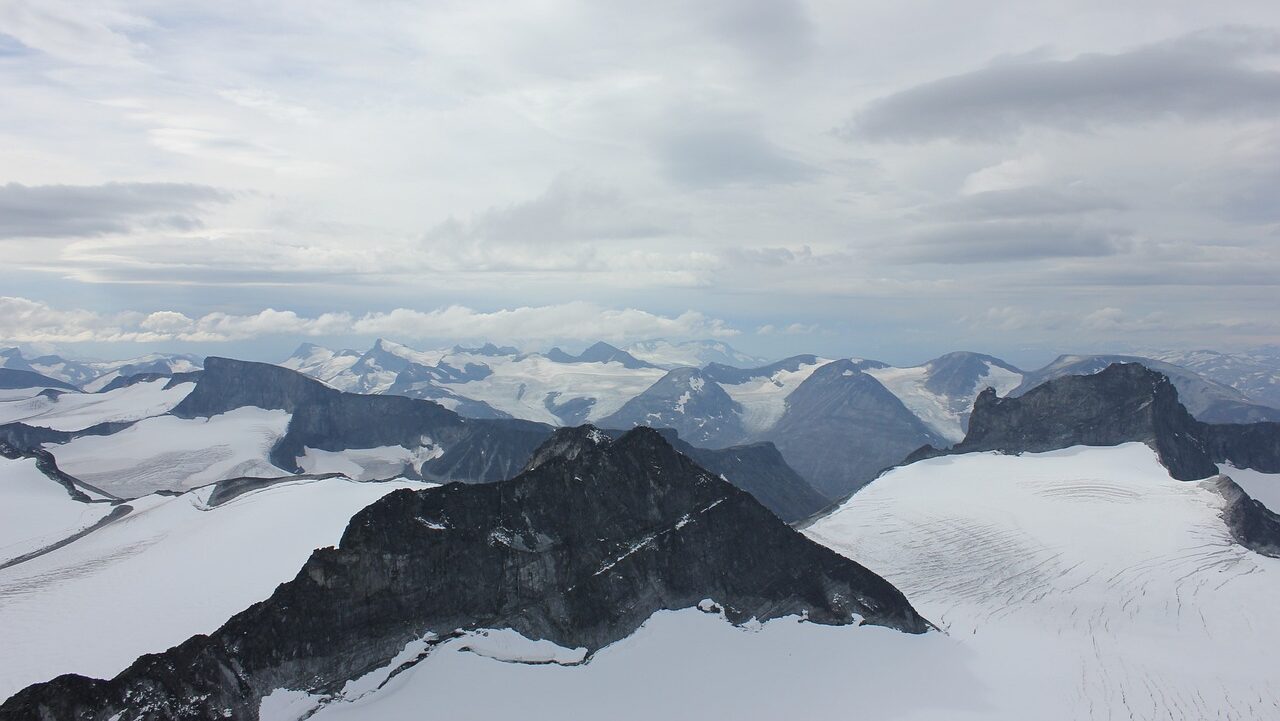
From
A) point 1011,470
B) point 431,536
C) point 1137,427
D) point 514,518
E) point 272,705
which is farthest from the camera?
point 1137,427

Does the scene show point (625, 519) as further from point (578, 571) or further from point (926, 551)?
point (926, 551)

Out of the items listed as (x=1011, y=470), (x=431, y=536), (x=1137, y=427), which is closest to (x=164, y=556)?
(x=431, y=536)

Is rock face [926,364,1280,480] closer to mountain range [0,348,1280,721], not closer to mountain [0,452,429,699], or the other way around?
mountain range [0,348,1280,721]

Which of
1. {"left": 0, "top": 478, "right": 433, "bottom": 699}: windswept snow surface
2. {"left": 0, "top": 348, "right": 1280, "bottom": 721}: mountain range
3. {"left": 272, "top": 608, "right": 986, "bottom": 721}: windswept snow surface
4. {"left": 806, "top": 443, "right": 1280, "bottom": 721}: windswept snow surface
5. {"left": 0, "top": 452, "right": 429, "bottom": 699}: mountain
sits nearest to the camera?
{"left": 0, "top": 348, "right": 1280, "bottom": 721}: mountain range

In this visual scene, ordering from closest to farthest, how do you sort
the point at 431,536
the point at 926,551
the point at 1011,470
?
the point at 431,536 < the point at 926,551 < the point at 1011,470

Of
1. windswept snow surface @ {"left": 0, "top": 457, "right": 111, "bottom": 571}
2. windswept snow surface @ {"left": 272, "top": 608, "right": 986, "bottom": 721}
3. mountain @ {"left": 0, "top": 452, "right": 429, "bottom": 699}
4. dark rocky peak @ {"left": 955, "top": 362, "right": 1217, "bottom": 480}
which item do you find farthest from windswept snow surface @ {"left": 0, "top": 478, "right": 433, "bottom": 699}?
dark rocky peak @ {"left": 955, "top": 362, "right": 1217, "bottom": 480}

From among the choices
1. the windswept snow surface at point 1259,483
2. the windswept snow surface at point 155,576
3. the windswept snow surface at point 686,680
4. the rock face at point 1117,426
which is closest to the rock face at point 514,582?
the windswept snow surface at point 686,680
